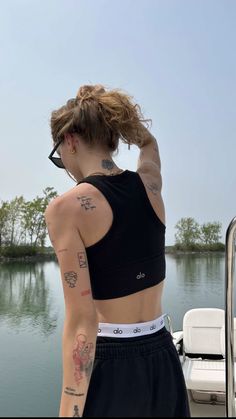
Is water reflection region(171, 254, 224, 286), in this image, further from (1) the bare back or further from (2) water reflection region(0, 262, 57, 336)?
(1) the bare back

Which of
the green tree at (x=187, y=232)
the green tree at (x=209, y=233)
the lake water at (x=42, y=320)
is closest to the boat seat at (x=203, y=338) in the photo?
the lake water at (x=42, y=320)

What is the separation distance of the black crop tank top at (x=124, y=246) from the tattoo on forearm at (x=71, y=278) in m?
0.06

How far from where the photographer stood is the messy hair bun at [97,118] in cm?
95

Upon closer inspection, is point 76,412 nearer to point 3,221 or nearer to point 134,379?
point 134,379

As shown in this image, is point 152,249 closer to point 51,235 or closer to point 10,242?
point 51,235

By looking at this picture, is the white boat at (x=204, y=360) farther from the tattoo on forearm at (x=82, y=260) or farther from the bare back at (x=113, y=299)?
the tattoo on forearm at (x=82, y=260)

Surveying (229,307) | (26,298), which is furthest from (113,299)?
(26,298)

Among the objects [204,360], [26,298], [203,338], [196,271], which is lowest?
[26,298]

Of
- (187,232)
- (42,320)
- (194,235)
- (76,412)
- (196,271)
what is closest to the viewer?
(76,412)

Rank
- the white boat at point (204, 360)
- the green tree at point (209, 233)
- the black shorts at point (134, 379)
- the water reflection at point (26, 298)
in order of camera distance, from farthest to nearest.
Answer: the water reflection at point (26, 298), the green tree at point (209, 233), the white boat at point (204, 360), the black shorts at point (134, 379)

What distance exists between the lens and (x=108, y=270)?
0.88 metres

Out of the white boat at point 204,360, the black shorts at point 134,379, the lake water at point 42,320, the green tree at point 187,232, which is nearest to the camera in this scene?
the black shorts at point 134,379

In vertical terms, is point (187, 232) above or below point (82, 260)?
below

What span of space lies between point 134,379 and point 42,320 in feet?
46.1
